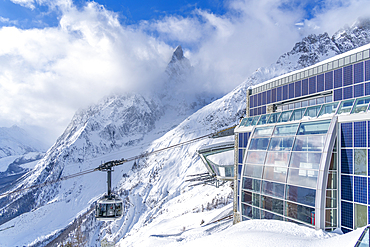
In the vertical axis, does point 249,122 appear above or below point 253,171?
above

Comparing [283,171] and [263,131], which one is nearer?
[283,171]

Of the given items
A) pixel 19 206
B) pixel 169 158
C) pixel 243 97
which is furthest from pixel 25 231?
pixel 243 97

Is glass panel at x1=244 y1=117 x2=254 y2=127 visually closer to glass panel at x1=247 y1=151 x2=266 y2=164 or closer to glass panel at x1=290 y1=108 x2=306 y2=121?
glass panel at x1=247 y1=151 x2=266 y2=164

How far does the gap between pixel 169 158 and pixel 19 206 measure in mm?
137970

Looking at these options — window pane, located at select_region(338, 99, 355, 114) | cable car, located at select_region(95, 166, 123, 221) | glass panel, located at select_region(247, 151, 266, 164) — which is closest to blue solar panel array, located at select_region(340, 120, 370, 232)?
window pane, located at select_region(338, 99, 355, 114)

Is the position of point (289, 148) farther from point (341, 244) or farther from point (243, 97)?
point (243, 97)

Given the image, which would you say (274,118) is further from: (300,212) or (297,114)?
(300,212)

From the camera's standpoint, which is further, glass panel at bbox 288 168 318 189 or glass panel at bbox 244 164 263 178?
glass panel at bbox 244 164 263 178

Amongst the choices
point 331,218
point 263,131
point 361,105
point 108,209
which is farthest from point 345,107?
point 108,209

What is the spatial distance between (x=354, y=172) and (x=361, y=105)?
412cm

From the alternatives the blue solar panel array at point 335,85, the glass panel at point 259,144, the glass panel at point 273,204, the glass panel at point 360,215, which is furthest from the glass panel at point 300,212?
the blue solar panel array at point 335,85

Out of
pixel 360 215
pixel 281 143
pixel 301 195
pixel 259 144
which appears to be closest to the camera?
pixel 360 215

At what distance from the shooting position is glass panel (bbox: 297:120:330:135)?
1529 centimetres

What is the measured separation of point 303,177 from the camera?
15250mm
